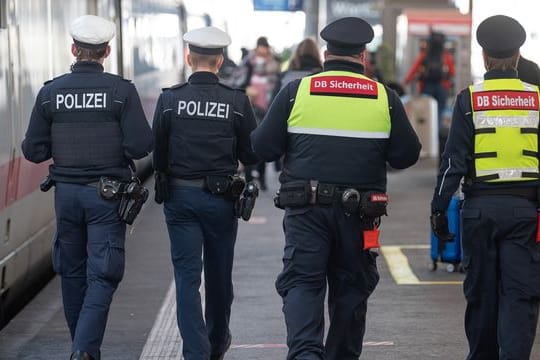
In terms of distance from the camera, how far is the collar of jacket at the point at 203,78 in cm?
715

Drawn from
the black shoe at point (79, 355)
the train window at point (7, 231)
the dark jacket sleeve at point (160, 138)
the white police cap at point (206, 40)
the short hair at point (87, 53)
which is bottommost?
the black shoe at point (79, 355)

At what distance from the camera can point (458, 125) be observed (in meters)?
6.56

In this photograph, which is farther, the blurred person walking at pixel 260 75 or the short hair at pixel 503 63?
the blurred person walking at pixel 260 75

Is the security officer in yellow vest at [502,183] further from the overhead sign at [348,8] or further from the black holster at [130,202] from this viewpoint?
the overhead sign at [348,8]

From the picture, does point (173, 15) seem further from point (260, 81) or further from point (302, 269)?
point (302, 269)

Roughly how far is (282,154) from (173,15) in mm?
19252

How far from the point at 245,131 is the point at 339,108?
99 cm

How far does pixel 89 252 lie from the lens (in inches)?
279

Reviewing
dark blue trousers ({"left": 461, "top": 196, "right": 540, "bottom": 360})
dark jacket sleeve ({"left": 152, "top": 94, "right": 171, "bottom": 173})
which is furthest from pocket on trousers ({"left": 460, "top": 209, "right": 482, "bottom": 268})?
dark jacket sleeve ({"left": 152, "top": 94, "right": 171, "bottom": 173})

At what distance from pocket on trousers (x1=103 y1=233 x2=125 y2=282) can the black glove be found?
0.29 m

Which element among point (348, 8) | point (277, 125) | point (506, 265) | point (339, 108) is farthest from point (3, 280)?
point (348, 8)

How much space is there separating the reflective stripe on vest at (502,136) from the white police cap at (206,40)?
139 cm

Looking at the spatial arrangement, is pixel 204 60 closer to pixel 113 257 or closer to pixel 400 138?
pixel 113 257

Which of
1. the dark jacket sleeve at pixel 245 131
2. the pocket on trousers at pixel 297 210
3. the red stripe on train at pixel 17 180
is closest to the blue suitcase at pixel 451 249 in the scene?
the dark jacket sleeve at pixel 245 131
